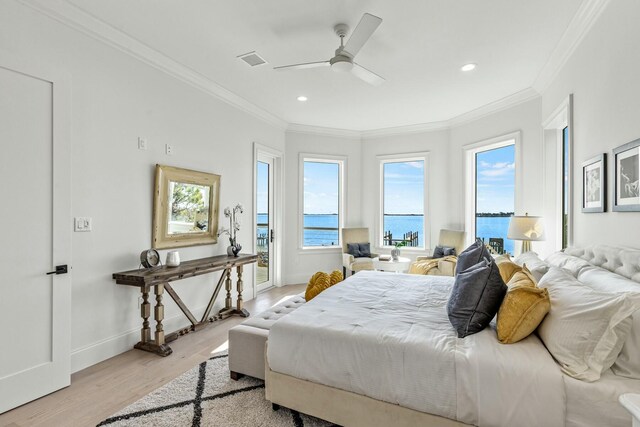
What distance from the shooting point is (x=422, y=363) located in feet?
5.14

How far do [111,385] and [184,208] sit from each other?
180 cm

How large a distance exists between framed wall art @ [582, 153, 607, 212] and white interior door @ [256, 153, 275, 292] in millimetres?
4133

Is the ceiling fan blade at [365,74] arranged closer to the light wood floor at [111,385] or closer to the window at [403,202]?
the light wood floor at [111,385]

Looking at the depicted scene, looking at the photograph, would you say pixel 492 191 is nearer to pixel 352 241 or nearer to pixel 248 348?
pixel 352 241

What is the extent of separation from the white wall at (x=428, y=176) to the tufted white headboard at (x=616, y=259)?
3.28 metres

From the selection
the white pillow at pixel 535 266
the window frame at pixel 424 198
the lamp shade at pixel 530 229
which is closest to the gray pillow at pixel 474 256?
the white pillow at pixel 535 266

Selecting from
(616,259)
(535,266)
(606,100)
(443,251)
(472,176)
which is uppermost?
(606,100)

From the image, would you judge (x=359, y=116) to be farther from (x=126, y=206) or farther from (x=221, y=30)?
(x=126, y=206)

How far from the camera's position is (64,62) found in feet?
8.04

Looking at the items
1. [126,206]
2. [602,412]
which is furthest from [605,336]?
[126,206]

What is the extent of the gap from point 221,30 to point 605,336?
11.0 feet

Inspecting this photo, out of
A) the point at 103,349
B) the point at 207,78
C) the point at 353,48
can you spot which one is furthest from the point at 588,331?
the point at 207,78

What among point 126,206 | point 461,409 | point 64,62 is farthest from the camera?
point 126,206

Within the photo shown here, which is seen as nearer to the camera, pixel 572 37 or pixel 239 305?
pixel 572 37
